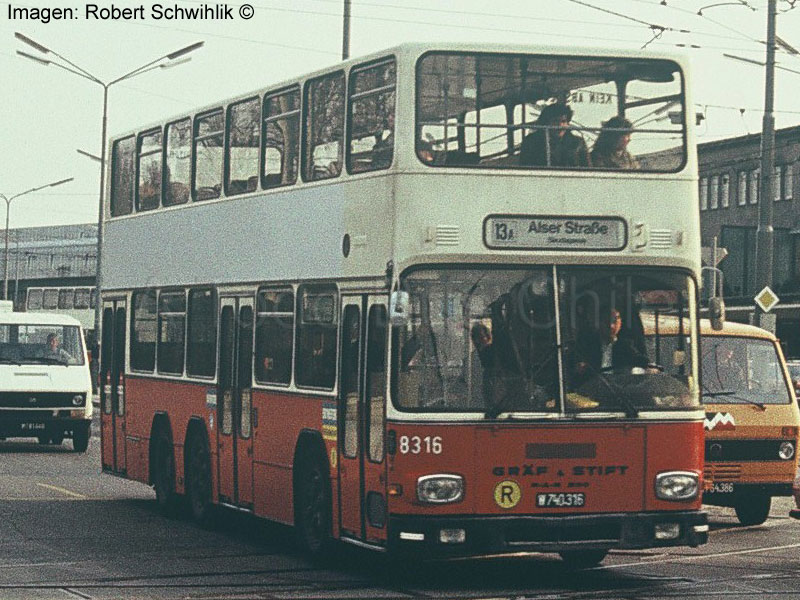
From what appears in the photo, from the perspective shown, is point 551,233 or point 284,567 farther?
point 284,567

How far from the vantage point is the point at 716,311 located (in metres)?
14.3

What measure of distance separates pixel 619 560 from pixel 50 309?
70071 millimetres

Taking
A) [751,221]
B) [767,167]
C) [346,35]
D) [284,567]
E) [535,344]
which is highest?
[751,221]

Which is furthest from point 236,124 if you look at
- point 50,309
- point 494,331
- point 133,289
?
point 50,309

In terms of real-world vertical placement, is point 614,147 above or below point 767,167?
below

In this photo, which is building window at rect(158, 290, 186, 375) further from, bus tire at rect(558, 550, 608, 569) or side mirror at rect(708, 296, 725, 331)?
side mirror at rect(708, 296, 725, 331)

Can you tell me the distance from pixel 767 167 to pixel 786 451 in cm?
1407

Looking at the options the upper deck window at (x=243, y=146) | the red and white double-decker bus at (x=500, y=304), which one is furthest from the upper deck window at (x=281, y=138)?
the red and white double-decker bus at (x=500, y=304)

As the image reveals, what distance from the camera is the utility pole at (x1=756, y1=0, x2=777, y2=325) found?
3136 cm

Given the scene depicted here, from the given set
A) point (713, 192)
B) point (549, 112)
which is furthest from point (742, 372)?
point (713, 192)

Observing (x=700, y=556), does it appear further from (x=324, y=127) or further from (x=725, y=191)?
(x=725, y=191)

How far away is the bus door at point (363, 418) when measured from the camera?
13.1 meters

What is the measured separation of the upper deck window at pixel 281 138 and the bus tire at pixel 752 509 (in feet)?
18.1

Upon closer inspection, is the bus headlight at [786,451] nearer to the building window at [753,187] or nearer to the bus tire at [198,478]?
the bus tire at [198,478]
